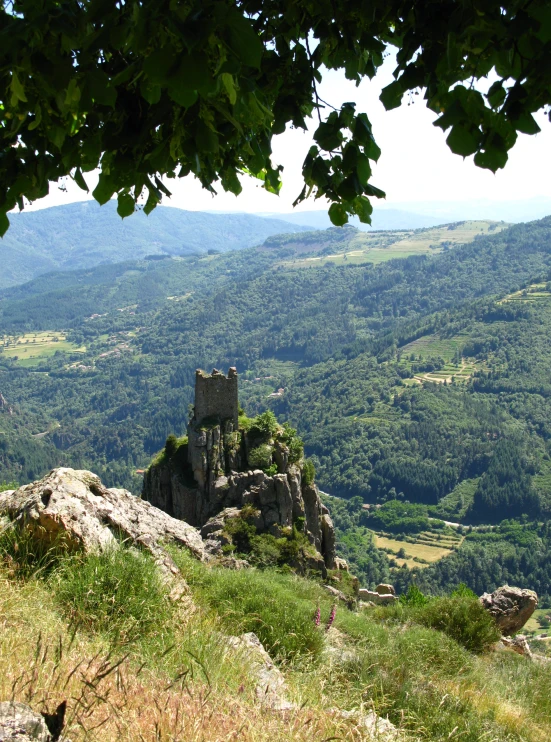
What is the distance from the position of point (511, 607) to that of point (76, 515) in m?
15.4

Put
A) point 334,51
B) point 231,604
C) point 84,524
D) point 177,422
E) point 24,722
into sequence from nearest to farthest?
point 24,722 → point 334,51 → point 84,524 → point 231,604 → point 177,422

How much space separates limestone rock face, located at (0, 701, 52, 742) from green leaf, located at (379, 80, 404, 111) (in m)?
3.13

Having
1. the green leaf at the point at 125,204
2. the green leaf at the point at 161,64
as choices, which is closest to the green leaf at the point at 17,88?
the green leaf at the point at 161,64

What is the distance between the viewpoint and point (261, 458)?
81.3 feet

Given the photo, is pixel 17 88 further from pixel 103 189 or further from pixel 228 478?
pixel 228 478

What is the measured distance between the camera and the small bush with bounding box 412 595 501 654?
12.5m

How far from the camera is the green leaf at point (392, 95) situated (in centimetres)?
296

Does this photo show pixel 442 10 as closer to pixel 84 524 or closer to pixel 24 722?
pixel 24 722

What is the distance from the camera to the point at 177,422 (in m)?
179

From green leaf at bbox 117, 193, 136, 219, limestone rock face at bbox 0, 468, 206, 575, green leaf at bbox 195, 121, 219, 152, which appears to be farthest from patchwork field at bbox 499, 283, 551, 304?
green leaf at bbox 195, 121, 219, 152

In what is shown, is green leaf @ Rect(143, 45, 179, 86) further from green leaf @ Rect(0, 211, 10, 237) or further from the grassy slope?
the grassy slope

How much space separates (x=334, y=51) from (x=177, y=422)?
179 meters

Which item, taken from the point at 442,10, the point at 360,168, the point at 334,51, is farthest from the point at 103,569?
the point at 442,10

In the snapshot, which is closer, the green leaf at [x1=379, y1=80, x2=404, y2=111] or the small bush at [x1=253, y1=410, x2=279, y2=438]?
the green leaf at [x1=379, y1=80, x2=404, y2=111]
